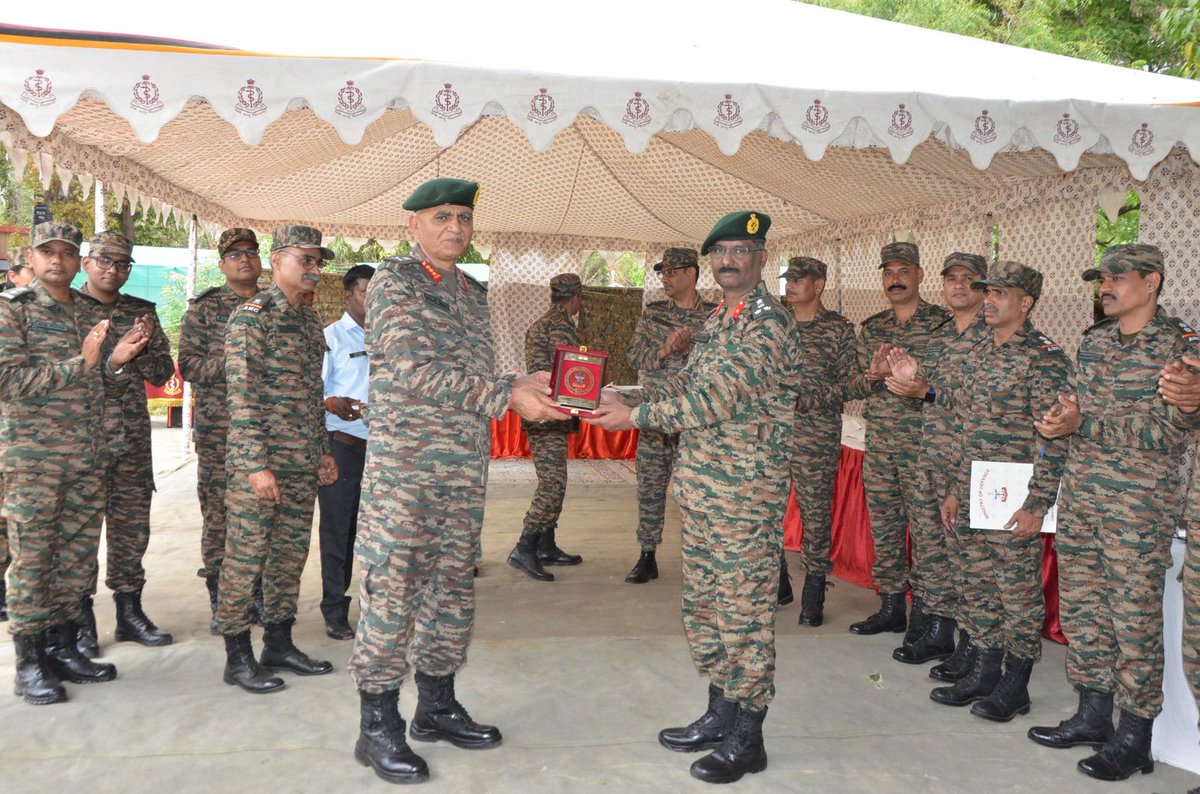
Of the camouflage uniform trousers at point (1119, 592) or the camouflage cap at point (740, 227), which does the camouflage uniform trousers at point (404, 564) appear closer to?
the camouflage cap at point (740, 227)

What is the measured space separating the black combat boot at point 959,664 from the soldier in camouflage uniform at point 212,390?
151 inches

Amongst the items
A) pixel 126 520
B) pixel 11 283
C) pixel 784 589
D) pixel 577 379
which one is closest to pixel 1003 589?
pixel 784 589

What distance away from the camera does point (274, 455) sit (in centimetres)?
409

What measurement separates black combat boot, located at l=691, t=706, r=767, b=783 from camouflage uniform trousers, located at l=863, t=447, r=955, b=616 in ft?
→ 5.60

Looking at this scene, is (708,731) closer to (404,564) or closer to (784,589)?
(404,564)

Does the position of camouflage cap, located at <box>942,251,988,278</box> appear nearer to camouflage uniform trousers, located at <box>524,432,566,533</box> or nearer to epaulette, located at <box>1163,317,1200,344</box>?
epaulette, located at <box>1163,317,1200,344</box>

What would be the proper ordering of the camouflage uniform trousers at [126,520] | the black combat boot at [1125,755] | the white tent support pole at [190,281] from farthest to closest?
1. the white tent support pole at [190,281]
2. the camouflage uniform trousers at [126,520]
3. the black combat boot at [1125,755]

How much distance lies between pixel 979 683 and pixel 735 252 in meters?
2.38

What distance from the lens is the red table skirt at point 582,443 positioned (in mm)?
11477

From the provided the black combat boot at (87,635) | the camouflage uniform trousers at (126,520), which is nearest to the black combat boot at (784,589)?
the camouflage uniform trousers at (126,520)

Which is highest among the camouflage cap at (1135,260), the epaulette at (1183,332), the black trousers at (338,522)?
the camouflage cap at (1135,260)

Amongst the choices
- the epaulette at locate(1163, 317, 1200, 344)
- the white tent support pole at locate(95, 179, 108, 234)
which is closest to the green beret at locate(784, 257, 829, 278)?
the epaulette at locate(1163, 317, 1200, 344)

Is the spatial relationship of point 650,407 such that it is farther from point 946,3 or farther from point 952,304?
point 946,3

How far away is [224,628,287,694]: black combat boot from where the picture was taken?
3977 mm
